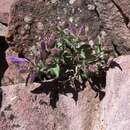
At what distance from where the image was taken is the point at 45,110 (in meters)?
3.22

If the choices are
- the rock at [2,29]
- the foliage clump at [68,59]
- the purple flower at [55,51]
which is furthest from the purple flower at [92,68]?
the rock at [2,29]

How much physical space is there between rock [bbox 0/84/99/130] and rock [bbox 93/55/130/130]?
0.38ft

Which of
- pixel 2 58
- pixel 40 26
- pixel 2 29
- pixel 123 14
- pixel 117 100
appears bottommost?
pixel 2 58

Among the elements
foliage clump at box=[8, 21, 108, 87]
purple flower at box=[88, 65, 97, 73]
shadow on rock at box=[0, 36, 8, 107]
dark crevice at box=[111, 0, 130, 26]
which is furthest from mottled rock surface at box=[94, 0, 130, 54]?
shadow on rock at box=[0, 36, 8, 107]

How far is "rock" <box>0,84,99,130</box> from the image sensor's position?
3166 millimetres

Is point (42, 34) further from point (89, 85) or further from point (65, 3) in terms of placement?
point (89, 85)

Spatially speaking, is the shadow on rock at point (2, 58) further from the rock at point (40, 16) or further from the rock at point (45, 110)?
the rock at point (45, 110)

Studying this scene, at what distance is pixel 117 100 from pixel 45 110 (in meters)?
0.55

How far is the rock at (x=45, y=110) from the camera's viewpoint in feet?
10.4

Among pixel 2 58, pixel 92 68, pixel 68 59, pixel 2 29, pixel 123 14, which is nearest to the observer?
pixel 92 68

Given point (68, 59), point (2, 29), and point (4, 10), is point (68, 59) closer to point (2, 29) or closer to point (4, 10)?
point (2, 29)

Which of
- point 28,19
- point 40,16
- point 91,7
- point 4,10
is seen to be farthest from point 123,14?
point 4,10

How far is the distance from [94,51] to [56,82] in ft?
1.23

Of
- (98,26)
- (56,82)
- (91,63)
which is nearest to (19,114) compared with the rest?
(56,82)
